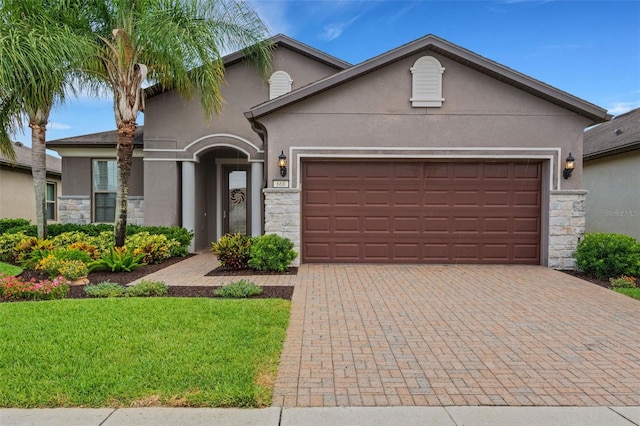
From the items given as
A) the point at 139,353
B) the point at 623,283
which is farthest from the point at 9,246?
the point at 623,283

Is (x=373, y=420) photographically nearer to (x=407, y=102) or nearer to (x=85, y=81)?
(x=407, y=102)

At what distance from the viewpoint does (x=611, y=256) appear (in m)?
7.82

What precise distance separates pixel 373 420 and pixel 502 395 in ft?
4.03

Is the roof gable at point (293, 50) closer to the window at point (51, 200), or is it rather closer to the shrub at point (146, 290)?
the shrub at point (146, 290)

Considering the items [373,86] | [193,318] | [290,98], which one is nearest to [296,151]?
[290,98]

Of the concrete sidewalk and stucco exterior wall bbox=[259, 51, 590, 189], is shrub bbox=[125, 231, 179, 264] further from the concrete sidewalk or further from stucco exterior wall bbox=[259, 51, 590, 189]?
the concrete sidewalk

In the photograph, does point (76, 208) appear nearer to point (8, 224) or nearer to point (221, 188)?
point (8, 224)

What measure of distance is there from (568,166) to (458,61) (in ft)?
12.1

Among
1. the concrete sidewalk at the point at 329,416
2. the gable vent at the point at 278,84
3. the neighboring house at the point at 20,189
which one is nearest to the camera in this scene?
the concrete sidewalk at the point at 329,416

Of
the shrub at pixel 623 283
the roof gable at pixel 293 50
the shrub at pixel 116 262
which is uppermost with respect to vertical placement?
the roof gable at pixel 293 50

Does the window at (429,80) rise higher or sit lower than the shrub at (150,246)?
higher

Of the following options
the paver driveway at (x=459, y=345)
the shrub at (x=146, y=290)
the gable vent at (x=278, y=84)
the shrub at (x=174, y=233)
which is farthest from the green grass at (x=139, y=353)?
the gable vent at (x=278, y=84)

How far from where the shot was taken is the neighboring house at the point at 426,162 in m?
8.83

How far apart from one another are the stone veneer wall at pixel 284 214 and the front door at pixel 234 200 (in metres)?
4.73
